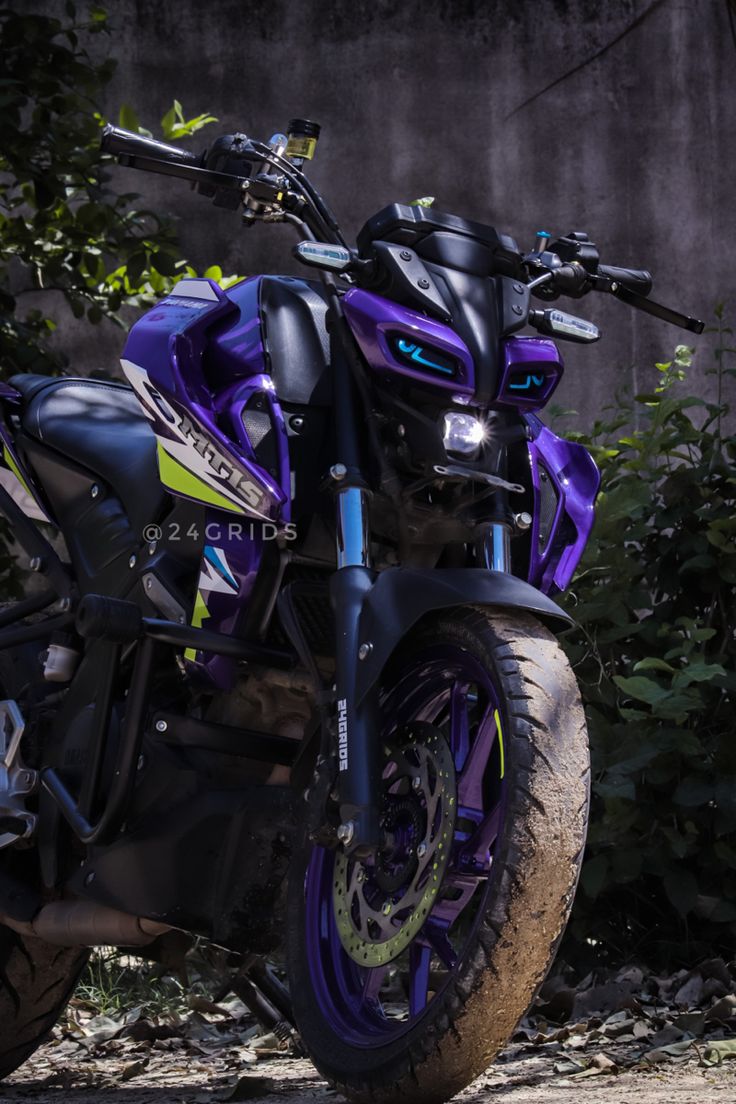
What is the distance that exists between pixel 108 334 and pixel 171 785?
4.05 meters

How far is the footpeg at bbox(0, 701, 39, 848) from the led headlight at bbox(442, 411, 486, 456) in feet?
3.56

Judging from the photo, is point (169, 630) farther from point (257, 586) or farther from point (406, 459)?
point (406, 459)

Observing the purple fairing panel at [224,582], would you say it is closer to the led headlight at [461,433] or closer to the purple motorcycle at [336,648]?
the purple motorcycle at [336,648]

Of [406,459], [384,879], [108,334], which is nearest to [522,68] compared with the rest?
[108,334]

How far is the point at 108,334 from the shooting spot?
6707 millimetres

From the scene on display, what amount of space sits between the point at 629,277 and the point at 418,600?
1.02 metres

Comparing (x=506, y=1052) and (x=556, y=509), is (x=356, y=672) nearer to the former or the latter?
(x=556, y=509)

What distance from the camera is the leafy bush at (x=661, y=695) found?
157 inches

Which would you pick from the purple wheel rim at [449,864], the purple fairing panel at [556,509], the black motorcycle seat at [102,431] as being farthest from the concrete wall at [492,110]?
the purple wheel rim at [449,864]

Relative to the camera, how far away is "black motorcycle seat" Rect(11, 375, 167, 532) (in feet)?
10.6

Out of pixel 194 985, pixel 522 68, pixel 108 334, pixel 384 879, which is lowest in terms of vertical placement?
pixel 194 985

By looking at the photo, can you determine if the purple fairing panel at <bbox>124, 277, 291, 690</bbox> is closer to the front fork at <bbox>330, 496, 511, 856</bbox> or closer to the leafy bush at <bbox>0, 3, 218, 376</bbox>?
the front fork at <bbox>330, 496, 511, 856</bbox>

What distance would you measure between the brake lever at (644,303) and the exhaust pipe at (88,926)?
1398 millimetres

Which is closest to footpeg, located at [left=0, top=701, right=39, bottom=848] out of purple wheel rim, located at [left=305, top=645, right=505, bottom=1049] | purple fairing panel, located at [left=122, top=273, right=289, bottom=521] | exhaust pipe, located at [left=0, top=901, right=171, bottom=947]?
exhaust pipe, located at [left=0, top=901, right=171, bottom=947]
